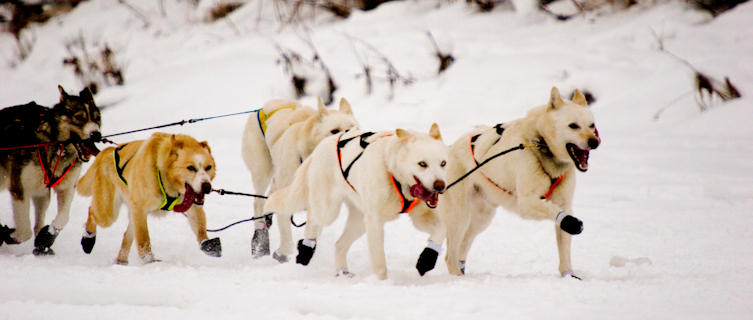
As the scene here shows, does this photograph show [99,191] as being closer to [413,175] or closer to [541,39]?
[413,175]

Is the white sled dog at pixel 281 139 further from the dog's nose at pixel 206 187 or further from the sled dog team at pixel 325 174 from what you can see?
the dog's nose at pixel 206 187

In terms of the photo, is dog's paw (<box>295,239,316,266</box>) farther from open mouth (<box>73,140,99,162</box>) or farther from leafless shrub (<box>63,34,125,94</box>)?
leafless shrub (<box>63,34,125,94</box>)

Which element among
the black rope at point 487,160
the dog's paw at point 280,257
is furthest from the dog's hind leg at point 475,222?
the dog's paw at point 280,257

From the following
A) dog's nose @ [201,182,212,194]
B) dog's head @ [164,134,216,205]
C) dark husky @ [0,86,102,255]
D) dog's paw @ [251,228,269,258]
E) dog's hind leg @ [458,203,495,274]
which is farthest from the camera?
dog's paw @ [251,228,269,258]

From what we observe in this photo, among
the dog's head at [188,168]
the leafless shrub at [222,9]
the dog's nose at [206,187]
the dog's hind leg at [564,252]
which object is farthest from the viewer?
the leafless shrub at [222,9]

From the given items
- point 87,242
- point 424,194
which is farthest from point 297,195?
point 87,242

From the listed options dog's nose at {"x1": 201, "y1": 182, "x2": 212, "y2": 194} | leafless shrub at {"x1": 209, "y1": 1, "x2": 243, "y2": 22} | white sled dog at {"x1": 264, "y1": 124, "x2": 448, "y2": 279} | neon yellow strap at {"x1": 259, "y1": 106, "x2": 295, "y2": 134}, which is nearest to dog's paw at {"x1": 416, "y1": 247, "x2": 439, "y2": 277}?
white sled dog at {"x1": 264, "y1": 124, "x2": 448, "y2": 279}

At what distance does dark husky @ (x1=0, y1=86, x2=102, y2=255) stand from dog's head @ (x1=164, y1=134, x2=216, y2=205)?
1232 millimetres

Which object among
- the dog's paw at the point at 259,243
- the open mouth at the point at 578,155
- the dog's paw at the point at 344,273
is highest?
the open mouth at the point at 578,155

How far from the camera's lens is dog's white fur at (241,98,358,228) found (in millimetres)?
5621

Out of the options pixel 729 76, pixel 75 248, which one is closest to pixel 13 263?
pixel 75 248

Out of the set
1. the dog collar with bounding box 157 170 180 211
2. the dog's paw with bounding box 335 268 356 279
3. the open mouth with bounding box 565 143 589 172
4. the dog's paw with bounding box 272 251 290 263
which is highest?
the open mouth with bounding box 565 143 589 172

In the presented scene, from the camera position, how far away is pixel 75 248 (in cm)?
617

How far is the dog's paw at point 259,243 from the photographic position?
600 cm
